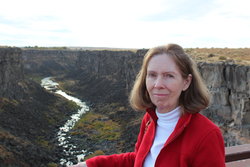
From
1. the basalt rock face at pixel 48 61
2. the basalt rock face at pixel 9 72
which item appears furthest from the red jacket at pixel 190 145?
the basalt rock face at pixel 48 61

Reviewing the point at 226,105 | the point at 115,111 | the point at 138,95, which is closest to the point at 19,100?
the point at 115,111

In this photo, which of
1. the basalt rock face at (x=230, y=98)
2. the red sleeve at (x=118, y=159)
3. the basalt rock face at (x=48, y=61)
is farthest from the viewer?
the basalt rock face at (x=48, y=61)

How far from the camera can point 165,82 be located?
3.13 metres

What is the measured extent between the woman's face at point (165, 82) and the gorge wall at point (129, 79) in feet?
76.7

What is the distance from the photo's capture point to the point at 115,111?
65.9 m

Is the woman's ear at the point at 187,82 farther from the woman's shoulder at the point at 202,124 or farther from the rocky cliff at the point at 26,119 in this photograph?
the rocky cliff at the point at 26,119

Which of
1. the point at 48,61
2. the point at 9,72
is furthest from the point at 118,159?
the point at 48,61

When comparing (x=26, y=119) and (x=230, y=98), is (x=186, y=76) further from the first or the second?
(x=26, y=119)

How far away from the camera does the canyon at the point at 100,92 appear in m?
27.0

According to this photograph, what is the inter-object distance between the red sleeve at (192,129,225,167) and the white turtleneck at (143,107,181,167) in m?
0.50

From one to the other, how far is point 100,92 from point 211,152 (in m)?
87.6

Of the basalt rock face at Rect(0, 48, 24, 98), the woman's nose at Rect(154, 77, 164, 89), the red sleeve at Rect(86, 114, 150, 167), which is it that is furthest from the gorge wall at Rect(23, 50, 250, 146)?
the basalt rock face at Rect(0, 48, 24, 98)

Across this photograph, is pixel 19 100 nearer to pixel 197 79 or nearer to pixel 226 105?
pixel 226 105

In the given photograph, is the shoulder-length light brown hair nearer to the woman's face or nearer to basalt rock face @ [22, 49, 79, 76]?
the woman's face
